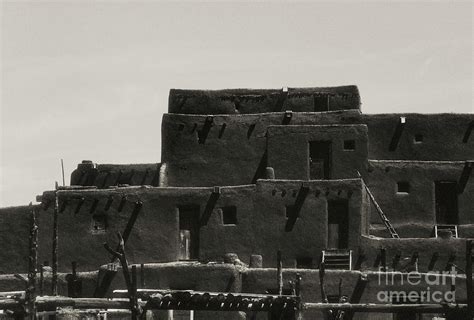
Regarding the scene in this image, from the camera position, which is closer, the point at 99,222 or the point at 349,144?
the point at 99,222

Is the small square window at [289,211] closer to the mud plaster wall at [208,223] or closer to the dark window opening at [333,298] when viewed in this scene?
the mud plaster wall at [208,223]

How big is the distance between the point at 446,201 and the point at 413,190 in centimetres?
160

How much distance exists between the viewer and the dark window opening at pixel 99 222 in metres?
45.0

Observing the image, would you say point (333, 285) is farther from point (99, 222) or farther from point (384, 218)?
point (99, 222)

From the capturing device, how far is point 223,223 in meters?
44.5

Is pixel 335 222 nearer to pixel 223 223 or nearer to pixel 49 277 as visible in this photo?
pixel 223 223

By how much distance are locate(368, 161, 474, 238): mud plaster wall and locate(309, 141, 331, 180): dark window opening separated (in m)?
2.01

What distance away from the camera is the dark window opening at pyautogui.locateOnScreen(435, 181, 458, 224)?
Answer: 153ft

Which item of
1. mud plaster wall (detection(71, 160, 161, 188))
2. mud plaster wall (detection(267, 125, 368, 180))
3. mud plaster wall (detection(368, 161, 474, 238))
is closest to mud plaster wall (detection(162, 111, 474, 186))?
mud plaster wall (detection(71, 160, 161, 188))

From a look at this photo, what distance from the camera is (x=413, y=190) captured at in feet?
153

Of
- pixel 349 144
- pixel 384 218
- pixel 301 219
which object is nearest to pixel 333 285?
pixel 301 219

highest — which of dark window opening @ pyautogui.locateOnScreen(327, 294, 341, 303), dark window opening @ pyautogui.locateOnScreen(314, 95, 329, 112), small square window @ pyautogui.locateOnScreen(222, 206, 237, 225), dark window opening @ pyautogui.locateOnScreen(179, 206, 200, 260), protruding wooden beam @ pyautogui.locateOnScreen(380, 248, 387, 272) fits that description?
dark window opening @ pyautogui.locateOnScreen(314, 95, 329, 112)

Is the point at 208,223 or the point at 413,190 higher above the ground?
the point at 413,190

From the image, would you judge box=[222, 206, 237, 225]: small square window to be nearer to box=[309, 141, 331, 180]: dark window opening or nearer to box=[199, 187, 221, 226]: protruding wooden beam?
box=[199, 187, 221, 226]: protruding wooden beam
